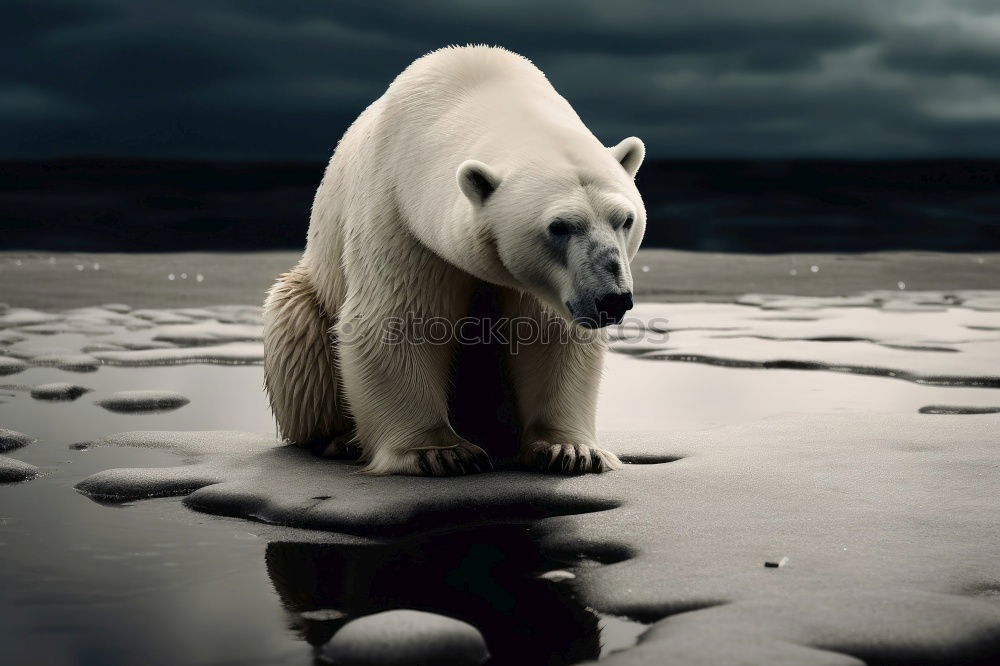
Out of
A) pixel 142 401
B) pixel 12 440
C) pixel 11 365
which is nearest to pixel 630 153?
pixel 12 440

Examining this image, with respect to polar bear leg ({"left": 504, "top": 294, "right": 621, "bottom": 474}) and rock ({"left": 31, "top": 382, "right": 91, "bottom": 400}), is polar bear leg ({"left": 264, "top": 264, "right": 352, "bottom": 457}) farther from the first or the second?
rock ({"left": 31, "top": 382, "right": 91, "bottom": 400})

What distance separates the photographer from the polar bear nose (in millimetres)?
2645

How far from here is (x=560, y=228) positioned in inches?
108

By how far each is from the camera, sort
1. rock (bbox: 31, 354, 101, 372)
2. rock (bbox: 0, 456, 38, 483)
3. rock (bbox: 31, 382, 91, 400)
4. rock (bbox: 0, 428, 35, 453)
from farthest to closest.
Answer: rock (bbox: 31, 354, 101, 372), rock (bbox: 31, 382, 91, 400), rock (bbox: 0, 428, 35, 453), rock (bbox: 0, 456, 38, 483)

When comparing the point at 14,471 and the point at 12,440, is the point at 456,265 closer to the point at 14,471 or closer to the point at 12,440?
the point at 14,471

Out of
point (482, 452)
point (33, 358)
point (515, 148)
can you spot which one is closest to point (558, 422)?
point (482, 452)

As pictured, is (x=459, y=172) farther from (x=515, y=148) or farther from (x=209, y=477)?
(x=209, y=477)

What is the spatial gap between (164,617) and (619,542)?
93 centimetres

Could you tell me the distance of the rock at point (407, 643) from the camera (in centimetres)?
164

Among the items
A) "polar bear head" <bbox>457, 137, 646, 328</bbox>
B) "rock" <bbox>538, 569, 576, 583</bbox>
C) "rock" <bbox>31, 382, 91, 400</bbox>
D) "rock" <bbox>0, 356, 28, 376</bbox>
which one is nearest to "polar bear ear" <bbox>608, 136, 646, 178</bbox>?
"polar bear head" <bbox>457, 137, 646, 328</bbox>

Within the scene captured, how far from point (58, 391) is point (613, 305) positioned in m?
2.65

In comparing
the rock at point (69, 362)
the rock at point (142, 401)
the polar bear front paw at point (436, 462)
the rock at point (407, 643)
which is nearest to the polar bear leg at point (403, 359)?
the polar bear front paw at point (436, 462)

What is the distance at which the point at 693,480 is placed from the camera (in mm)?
2875

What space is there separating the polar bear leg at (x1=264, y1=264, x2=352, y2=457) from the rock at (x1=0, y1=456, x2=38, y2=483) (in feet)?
Answer: 2.62
